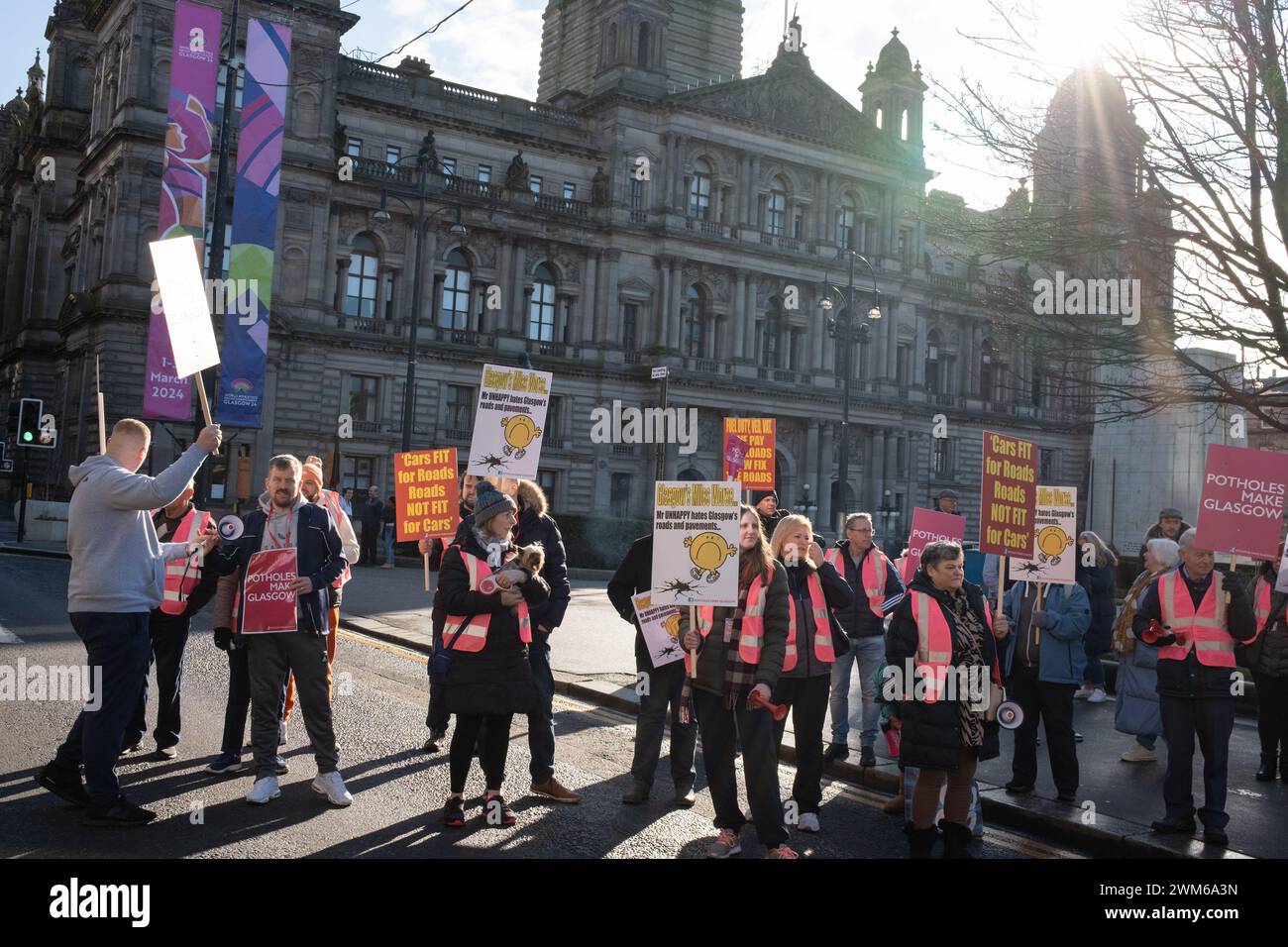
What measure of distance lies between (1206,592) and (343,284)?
1576 inches

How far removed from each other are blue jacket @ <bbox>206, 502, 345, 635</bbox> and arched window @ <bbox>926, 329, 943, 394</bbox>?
182 ft

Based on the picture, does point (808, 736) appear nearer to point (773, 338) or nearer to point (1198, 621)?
point (1198, 621)

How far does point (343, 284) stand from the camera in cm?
4409

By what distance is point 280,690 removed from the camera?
23.4 ft

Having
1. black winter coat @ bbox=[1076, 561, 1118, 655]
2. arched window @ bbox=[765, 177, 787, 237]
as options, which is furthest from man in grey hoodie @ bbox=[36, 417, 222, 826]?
arched window @ bbox=[765, 177, 787, 237]

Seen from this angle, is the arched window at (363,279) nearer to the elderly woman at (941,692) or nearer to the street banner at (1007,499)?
the street banner at (1007,499)

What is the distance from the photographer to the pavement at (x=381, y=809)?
20.3 ft

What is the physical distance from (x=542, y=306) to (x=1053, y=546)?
41.0m

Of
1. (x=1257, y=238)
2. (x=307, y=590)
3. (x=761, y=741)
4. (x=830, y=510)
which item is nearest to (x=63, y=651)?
(x=307, y=590)

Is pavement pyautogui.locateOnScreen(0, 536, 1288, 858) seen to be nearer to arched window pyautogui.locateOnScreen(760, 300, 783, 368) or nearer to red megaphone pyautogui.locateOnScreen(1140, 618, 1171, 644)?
red megaphone pyautogui.locateOnScreen(1140, 618, 1171, 644)

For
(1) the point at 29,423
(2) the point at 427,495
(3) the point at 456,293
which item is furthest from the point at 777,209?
(2) the point at 427,495

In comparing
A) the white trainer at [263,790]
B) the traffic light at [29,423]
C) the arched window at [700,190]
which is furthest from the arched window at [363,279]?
the white trainer at [263,790]

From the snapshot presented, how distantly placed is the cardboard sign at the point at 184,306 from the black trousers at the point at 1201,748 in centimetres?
635

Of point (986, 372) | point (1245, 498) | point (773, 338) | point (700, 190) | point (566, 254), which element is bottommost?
point (1245, 498)
